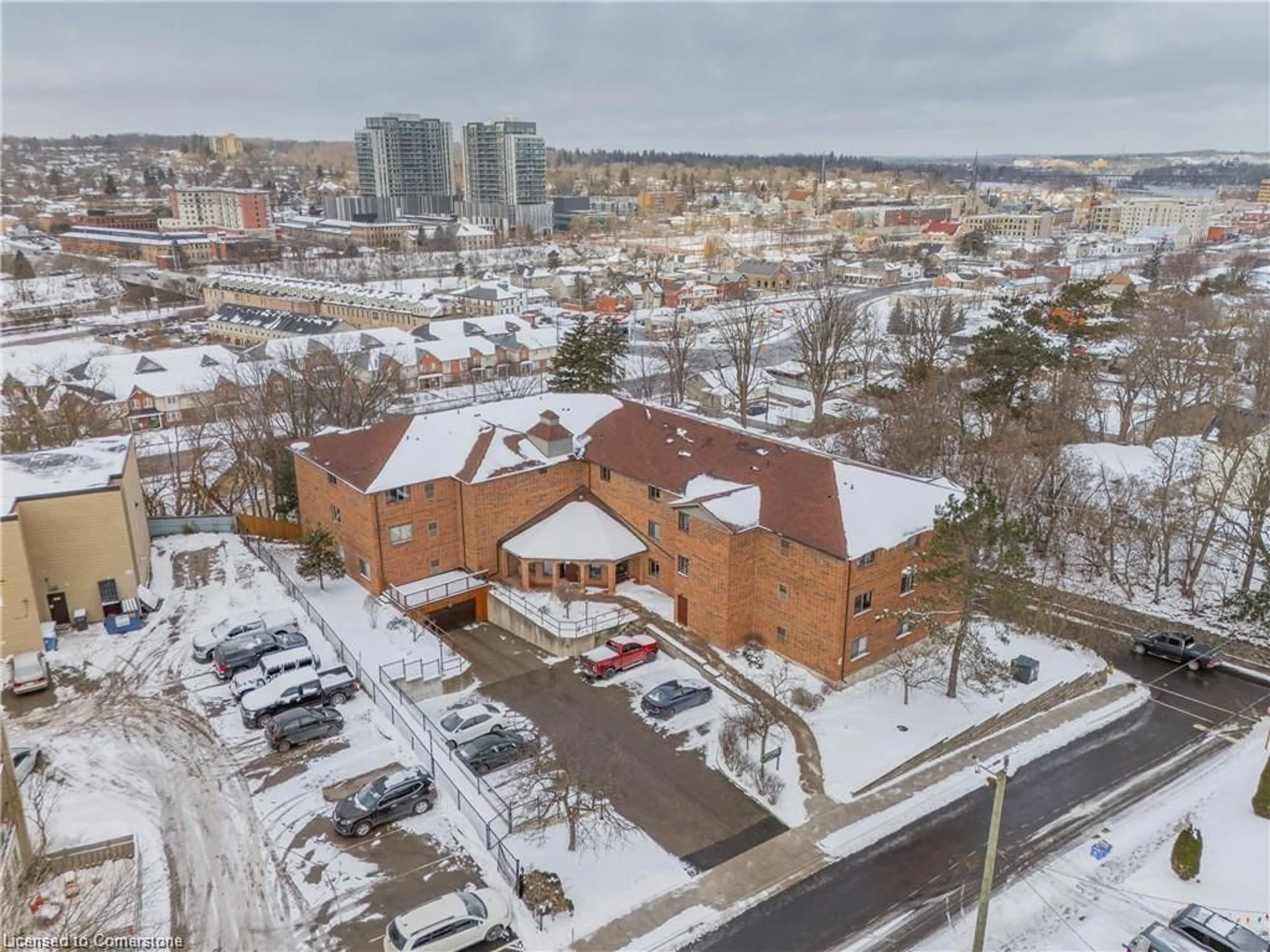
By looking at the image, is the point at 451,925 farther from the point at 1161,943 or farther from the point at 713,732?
the point at 1161,943

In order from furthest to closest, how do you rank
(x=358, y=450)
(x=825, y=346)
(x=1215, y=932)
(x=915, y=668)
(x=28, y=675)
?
1. (x=825, y=346)
2. (x=358, y=450)
3. (x=915, y=668)
4. (x=28, y=675)
5. (x=1215, y=932)

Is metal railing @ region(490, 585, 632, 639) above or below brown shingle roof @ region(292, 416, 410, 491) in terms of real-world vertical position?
below

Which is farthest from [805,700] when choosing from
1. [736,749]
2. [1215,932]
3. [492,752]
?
[1215,932]

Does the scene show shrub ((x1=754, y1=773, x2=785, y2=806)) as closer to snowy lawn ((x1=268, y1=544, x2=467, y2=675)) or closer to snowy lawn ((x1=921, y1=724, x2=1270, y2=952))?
snowy lawn ((x1=921, y1=724, x2=1270, y2=952))

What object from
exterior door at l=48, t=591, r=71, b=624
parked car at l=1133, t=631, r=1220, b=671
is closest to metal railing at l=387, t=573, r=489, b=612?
exterior door at l=48, t=591, r=71, b=624

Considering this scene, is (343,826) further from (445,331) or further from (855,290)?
(855,290)

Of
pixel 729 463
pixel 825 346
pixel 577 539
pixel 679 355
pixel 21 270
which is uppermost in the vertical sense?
pixel 21 270

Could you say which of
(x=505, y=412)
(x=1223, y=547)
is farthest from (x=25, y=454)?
(x=1223, y=547)
